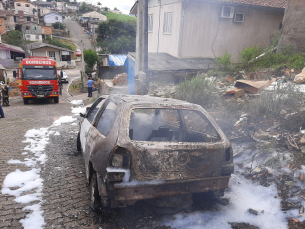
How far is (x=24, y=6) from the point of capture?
7162 cm

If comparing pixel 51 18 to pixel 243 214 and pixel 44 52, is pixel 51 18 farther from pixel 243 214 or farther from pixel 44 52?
pixel 243 214

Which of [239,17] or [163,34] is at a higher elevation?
[239,17]

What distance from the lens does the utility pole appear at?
7.20m

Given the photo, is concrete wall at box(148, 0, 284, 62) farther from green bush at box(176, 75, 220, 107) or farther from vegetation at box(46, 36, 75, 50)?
vegetation at box(46, 36, 75, 50)

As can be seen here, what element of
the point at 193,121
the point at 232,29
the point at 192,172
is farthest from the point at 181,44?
the point at 192,172

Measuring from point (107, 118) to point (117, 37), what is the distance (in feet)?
139

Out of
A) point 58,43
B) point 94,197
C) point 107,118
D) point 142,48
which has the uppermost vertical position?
point 142,48

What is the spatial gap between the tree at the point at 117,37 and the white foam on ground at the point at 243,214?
3992 centimetres

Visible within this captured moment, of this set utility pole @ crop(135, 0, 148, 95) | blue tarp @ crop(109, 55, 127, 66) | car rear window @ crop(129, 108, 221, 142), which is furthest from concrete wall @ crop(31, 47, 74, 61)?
car rear window @ crop(129, 108, 221, 142)

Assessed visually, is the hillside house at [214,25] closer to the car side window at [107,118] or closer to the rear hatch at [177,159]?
the car side window at [107,118]

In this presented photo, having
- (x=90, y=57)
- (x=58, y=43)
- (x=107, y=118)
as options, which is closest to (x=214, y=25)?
(x=107, y=118)

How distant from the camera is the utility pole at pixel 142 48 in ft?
23.6

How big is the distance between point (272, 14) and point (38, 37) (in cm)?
5651

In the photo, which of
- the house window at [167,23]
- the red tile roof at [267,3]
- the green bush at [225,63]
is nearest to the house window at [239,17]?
the red tile roof at [267,3]
